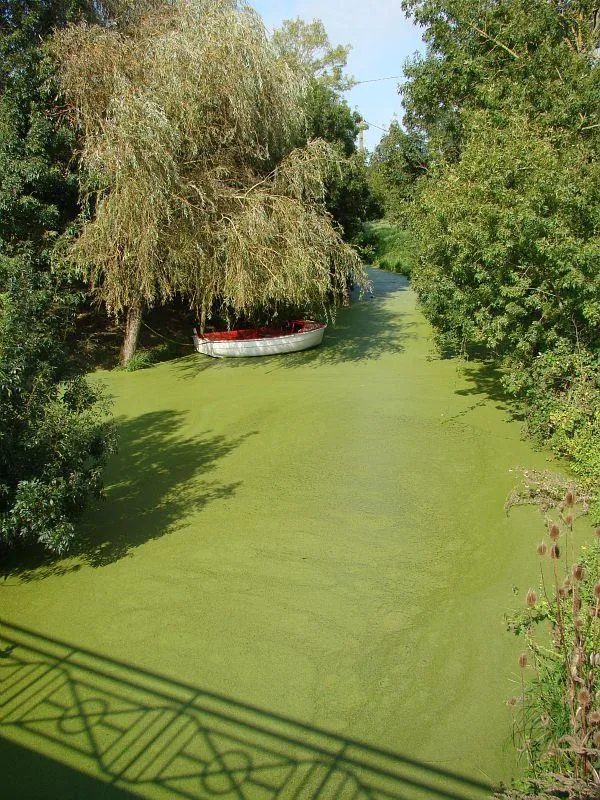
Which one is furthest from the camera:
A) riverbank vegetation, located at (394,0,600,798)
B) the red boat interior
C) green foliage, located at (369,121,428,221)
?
green foliage, located at (369,121,428,221)

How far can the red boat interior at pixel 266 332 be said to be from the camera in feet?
42.3

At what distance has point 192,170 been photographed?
1082cm

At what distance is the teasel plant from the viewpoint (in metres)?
2.32

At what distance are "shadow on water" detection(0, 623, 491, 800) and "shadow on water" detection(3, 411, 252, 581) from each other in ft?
4.80

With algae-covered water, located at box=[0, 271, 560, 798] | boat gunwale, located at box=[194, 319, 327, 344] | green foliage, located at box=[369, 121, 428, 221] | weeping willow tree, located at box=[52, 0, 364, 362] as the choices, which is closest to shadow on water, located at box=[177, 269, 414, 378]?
boat gunwale, located at box=[194, 319, 327, 344]

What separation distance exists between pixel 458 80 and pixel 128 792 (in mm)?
11176

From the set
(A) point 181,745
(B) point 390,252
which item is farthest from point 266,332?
(B) point 390,252

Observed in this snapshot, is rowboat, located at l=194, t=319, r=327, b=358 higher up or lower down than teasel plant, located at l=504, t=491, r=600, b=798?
higher up

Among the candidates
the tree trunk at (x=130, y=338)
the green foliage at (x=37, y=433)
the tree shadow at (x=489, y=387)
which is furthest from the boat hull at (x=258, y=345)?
the green foliage at (x=37, y=433)

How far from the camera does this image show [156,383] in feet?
36.3

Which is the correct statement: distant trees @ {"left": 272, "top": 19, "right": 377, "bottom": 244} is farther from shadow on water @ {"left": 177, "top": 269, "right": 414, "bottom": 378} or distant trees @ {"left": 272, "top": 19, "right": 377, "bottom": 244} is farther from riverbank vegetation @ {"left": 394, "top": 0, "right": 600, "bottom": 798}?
riverbank vegetation @ {"left": 394, "top": 0, "right": 600, "bottom": 798}

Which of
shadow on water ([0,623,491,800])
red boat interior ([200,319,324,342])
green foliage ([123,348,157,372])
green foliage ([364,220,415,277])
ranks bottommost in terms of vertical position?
shadow on water ([0,623,491,800])

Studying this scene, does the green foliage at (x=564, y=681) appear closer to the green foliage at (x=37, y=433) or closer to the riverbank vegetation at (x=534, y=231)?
the riverbank vegetation at (x=534, y=231)

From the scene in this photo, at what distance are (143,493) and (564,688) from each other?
15.1 ft
